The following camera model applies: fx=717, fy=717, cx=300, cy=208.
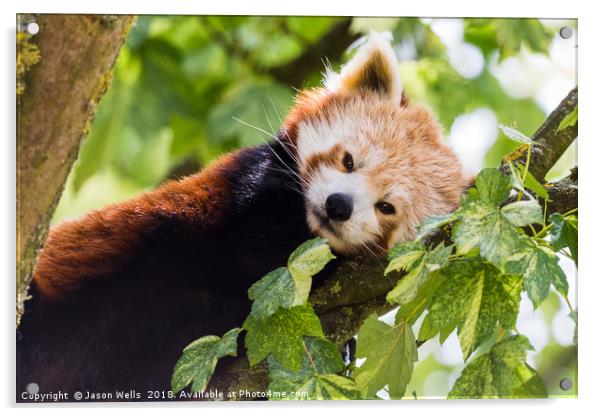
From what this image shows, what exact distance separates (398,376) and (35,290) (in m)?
0.89

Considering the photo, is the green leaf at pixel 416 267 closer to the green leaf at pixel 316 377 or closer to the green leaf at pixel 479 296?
the green leaf at pixel 479 296

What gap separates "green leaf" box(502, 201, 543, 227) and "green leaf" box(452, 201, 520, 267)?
0.5 inches

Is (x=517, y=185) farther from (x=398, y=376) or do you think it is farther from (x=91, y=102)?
(x=91, y=102)

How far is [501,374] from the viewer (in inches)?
59.9

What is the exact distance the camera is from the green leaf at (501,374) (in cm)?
150

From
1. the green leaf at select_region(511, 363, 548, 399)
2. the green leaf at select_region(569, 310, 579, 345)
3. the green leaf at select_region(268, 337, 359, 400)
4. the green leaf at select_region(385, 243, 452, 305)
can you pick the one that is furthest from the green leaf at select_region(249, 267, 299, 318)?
the green leaf at select_region(569, 310, 579, 345)

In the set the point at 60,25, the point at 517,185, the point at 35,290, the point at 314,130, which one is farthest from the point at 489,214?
the point at 35,290

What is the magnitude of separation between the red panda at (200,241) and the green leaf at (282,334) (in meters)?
0.22

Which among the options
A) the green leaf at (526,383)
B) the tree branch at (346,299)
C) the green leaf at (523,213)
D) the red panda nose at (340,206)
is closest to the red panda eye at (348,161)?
the red panda nose at (340,206)

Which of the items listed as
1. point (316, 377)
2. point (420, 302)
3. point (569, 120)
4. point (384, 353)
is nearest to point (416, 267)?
point (420, 302)

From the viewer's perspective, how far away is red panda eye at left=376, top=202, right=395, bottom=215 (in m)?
1.73

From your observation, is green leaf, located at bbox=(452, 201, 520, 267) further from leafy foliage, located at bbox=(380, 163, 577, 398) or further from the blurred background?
the blurred background

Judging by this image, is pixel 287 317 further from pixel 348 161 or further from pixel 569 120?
pixel 569 120
